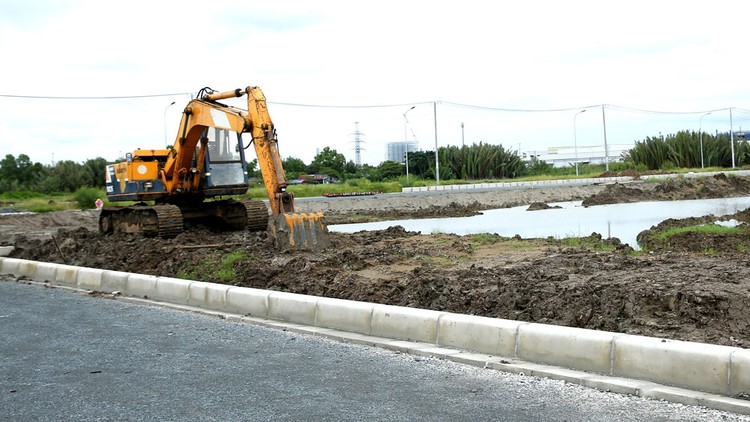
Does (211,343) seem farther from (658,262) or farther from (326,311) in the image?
(658,262)

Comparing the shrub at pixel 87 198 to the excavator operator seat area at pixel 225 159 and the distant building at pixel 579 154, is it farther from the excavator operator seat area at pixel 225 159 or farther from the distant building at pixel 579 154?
the distant building at pixel 579 154

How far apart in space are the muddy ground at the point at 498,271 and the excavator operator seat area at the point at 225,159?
4.61ft

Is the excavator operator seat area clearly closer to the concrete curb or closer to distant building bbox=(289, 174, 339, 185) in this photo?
the concrete curb

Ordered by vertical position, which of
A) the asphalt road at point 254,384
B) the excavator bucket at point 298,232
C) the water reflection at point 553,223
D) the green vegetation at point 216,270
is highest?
the excavator bucket at point 298,232

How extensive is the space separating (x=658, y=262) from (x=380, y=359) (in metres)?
4.91

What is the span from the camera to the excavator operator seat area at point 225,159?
803 inches

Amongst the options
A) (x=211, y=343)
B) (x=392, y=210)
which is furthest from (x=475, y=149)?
(x=211, y=343)

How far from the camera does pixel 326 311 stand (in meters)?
9.70

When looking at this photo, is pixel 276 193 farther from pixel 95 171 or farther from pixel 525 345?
pixel 95 171

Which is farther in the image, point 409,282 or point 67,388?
point 409,282

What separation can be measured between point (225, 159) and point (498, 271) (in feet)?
36.4

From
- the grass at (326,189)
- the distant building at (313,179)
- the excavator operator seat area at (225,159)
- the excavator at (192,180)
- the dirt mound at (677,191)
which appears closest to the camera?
the excavator at (192,180)

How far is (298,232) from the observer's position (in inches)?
Result: 607

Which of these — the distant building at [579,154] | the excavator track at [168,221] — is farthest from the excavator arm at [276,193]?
the distant building at [579,154]
